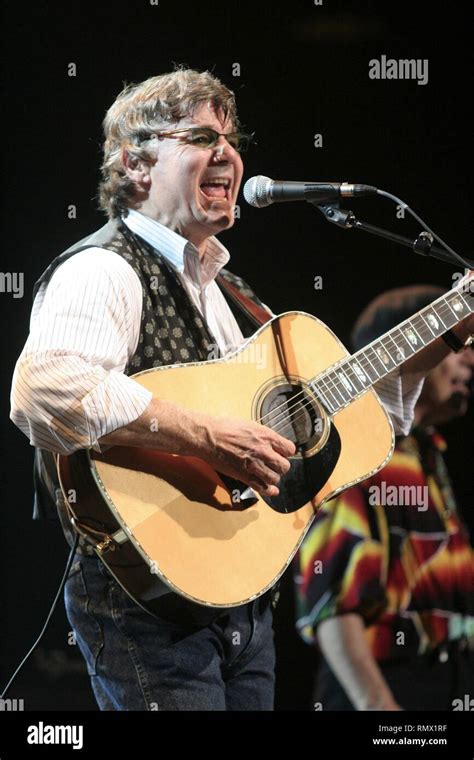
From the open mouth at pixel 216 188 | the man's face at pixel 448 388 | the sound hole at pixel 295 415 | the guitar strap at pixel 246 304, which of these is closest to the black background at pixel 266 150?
the man's face at pixel 448 388

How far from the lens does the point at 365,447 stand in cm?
249

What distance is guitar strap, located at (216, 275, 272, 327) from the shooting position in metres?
2.61

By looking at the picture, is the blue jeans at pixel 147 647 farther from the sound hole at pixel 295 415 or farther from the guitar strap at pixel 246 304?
the guitar strap at pixel 246 304

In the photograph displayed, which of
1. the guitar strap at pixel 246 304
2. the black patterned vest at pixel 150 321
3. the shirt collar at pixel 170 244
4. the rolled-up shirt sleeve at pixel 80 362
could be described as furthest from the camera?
the guitar strap at pixel 246 304

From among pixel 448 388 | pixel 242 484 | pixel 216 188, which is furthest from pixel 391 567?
pixel 216 188

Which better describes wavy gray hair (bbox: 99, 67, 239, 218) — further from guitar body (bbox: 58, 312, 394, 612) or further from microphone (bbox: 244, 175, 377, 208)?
guitar body (bbox: 58, 312, 394, 612)

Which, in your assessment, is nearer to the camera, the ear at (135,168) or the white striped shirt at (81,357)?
the white striped shirt at (81,357)

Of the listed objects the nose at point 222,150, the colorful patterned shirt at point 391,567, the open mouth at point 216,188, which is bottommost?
the colorful patterned shirt at point 391,567

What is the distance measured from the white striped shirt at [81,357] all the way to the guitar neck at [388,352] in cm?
52

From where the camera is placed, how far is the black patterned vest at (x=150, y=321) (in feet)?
7.45

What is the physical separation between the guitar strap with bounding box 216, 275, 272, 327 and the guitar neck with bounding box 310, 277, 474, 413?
0.27m

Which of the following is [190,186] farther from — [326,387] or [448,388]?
[448,388]

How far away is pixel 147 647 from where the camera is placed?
2.17 meters

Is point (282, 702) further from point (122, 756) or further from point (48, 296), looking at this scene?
point (48, 296)
